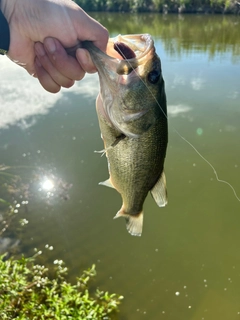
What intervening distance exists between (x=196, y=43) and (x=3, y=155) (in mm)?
12905

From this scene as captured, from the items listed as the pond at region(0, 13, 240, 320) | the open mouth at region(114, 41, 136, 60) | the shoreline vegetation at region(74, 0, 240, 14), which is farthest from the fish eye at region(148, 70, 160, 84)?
the shoreline vegetation at region(74, 0, 240, 14)

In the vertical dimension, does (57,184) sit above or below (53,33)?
below

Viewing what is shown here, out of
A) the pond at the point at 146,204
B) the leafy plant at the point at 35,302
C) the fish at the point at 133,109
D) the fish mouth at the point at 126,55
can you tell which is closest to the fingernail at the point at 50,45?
the fish at the point at 133,109

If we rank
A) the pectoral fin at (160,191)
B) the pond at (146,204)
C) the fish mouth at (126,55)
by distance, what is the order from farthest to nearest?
the pond at (146,204) → the pectoral fin at (160,191) → the fish mouth at (126,55)

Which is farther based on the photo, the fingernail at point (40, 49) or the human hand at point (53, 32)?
the fingernail at point (40, 49)

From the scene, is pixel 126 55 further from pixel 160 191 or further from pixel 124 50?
pixel 160 191

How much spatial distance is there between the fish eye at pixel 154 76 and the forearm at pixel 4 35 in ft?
2.85

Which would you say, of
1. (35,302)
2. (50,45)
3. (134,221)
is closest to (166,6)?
(35,302)

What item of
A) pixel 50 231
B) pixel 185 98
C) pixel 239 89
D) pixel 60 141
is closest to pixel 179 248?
pixel 50 231

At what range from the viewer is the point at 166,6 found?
30453 mm

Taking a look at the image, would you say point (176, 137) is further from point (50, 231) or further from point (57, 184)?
point (50, 231)

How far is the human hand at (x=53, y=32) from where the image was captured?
1775 millimetres

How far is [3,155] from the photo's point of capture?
6.74m

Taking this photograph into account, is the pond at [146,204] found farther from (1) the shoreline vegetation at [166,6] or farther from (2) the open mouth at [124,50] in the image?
(1) the shoreline vegetation at [166,6]
